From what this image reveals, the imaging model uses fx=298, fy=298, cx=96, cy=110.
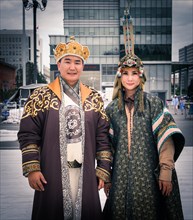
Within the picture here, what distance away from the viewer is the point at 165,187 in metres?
2.54

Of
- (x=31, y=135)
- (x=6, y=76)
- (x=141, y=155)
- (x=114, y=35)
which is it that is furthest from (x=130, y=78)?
(x=6, y=76)

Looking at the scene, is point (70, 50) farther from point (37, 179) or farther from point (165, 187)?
point (165, 187)

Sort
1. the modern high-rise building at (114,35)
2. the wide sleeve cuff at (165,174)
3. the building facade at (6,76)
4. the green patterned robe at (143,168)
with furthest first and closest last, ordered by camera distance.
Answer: the building facade at (6,76) < the modern high-rise building at (114,35) < the green patterned robe at (143,168) < the wide sleeve cuff at (165,174)

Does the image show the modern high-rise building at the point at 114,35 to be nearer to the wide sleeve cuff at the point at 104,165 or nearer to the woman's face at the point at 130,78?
the woman's face at the point at 130,78

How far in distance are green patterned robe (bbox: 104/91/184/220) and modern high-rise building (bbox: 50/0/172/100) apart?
4873 centimetres

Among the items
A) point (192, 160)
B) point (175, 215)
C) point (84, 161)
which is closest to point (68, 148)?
point (84, 161)

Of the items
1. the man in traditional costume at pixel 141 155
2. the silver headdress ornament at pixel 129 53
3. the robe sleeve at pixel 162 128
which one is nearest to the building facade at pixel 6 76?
the silver headdress ornament at pixel 129 53

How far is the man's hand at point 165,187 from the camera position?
2516 mm

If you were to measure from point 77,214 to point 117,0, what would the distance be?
5664 centimetres

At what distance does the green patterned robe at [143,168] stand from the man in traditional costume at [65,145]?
0.14 meters

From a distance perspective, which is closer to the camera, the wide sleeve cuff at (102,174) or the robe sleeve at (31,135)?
the robe sleeve at (31,135)

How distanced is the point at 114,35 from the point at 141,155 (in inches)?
2144

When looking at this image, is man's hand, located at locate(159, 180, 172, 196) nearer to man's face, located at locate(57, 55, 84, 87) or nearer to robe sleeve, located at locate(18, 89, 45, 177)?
robe sleeve, located at locate(18, 89, 45, 177)

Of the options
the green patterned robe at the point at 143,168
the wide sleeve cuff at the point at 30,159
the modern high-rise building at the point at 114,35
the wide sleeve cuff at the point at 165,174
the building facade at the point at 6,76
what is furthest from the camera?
the building facade at the point at 6,76
